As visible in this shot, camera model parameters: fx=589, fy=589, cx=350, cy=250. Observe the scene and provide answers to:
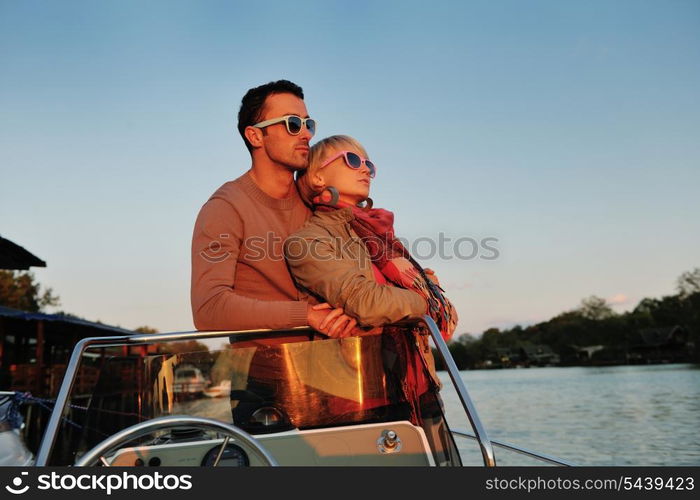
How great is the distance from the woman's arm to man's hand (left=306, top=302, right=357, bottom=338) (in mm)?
29

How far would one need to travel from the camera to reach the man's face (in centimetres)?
293

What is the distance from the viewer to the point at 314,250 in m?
2.37

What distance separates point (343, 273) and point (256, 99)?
4.15ft

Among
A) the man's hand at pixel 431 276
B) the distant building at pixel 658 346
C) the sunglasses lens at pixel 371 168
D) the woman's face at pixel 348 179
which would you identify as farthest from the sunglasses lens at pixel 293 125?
the distant building at pixel 658 346

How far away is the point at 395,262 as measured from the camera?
2.49 metres

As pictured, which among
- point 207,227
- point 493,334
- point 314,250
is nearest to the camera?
point 314,250

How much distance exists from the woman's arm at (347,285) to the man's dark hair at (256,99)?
869mm

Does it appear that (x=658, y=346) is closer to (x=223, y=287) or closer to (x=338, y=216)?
(x=338, y=216)

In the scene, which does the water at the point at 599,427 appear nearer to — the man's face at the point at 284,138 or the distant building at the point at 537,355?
the man's face at the point at 284,138

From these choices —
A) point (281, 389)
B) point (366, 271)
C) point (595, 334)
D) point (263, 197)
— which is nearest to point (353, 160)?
point (263, 197)
